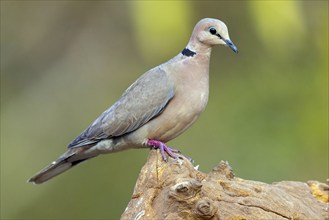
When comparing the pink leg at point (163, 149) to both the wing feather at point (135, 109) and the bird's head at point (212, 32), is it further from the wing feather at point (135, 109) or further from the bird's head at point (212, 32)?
the bird's head at point (212, 32)

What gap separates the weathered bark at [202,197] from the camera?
209 inches

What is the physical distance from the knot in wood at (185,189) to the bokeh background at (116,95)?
8.66 feet

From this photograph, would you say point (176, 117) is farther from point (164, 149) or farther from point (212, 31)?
point (212, 31)

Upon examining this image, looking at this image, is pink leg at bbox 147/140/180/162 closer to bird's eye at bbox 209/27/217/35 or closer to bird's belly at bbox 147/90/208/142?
bird's belly at bbox 147/90/208/142

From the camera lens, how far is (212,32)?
6473mm

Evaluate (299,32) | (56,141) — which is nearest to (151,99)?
(299,32)

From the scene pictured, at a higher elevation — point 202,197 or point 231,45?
point 231,45

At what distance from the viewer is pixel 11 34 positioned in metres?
11.2

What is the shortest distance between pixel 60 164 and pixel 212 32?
4.50 feet

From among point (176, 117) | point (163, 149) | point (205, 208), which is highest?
point (176, 117)

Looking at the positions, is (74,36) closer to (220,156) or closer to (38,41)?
(38,41)

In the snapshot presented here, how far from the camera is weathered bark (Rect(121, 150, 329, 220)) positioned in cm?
532

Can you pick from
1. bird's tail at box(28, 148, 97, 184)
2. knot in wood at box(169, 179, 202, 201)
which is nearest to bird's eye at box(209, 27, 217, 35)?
bird's tail at box(28, 148, 97, 184)

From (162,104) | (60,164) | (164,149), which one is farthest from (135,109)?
(60,164)
